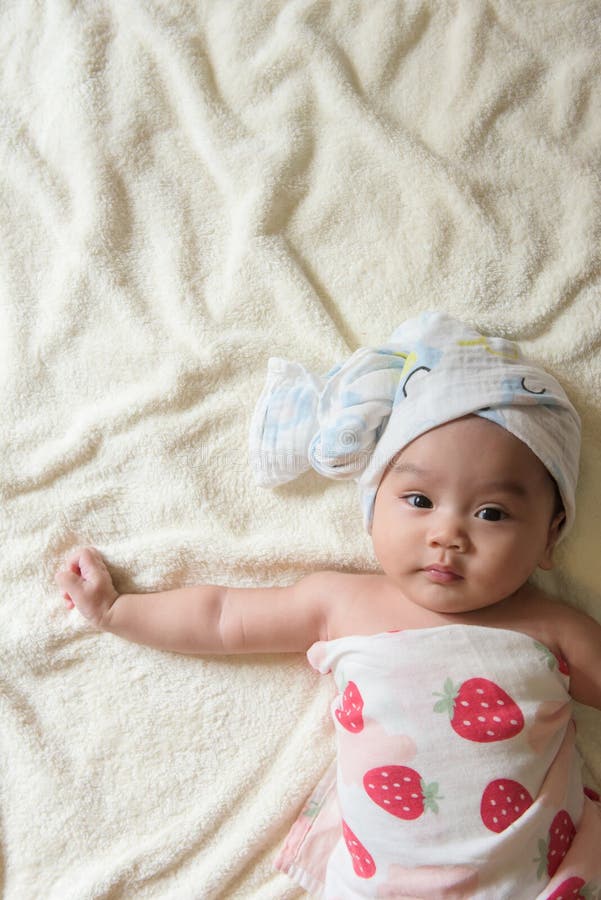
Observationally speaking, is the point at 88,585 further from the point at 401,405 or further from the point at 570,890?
the point at 570,890

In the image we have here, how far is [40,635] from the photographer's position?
4.24 feet

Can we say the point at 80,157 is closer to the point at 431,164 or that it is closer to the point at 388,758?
the point at 431,164

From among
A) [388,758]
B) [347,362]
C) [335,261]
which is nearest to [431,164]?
[335,261]

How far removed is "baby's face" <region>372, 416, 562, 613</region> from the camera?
3.66 ft

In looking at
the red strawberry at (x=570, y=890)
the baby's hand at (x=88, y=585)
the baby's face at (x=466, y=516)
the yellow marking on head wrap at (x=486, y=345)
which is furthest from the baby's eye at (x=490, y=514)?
the baby's hand at (x=88, y=585)

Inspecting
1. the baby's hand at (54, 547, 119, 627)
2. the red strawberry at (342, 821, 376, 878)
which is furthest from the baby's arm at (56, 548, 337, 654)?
the red strawberry at (342, 821, 376, 878)

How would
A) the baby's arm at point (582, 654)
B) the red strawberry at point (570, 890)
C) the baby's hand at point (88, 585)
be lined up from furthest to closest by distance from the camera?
the baby's hand at point (88, 585) → the baby's arm at point (582, 654) → the red strawberry at point (570, 890)

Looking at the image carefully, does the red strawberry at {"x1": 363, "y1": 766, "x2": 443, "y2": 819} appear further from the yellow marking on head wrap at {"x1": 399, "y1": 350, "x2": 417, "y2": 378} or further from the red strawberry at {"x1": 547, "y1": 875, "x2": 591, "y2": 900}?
the yellow marking on head wrap at {"x1": 399, "y1": 350, "x2": 417, "y2": 378}

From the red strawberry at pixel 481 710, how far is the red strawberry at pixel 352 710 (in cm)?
10

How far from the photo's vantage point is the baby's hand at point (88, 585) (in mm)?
1277

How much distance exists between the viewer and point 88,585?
128 cm

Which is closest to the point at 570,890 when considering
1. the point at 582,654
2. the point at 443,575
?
the point at 582,654

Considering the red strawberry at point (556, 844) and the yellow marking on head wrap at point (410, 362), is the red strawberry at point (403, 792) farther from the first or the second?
the yellow marking on head wrap at point (410, 362)

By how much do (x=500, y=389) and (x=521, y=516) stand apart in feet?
0.53
